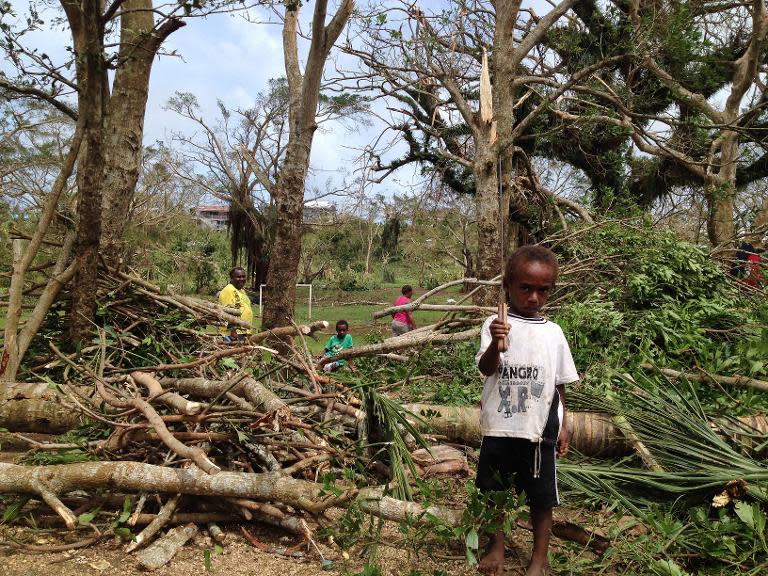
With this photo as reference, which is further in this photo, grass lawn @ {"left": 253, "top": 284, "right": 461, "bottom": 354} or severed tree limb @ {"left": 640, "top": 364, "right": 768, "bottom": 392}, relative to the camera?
grass lawn @ {"left": 253, "top": 284, "right": 461, "bottom": 354}

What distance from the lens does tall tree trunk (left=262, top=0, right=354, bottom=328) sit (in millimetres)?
7043

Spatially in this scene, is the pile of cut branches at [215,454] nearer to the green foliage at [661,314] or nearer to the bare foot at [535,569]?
the bare foot at [535,569]

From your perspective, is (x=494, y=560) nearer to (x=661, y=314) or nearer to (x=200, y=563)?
(x=200, y=563)

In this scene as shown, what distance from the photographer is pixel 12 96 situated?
5.24 m

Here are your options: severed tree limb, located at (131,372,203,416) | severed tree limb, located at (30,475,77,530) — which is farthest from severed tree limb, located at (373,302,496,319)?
severed tree limb, located at (30,475,77,530)

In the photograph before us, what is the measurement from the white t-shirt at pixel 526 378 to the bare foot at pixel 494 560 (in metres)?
0.48

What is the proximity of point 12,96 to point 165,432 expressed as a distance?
4.04 metres

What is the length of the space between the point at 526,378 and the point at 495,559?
2.58 feet

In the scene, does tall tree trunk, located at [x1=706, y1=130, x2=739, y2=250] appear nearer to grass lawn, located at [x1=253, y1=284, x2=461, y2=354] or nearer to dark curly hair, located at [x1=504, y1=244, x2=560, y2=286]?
grass lawn, located at [x1=253, y1=284, x2=461, y2=354]

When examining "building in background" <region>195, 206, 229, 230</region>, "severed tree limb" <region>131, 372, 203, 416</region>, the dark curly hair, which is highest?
"building in background" <region>195, 206, 229, 230</region>

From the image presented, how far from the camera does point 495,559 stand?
2465mm

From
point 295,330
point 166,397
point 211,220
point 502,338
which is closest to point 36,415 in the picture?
point 166,397

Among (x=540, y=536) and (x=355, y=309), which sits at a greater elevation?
(x=540, y=536)

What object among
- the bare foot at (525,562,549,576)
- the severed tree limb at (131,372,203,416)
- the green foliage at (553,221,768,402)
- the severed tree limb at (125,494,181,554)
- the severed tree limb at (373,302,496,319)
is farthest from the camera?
the severed tree limb at (373,302,496,319)
